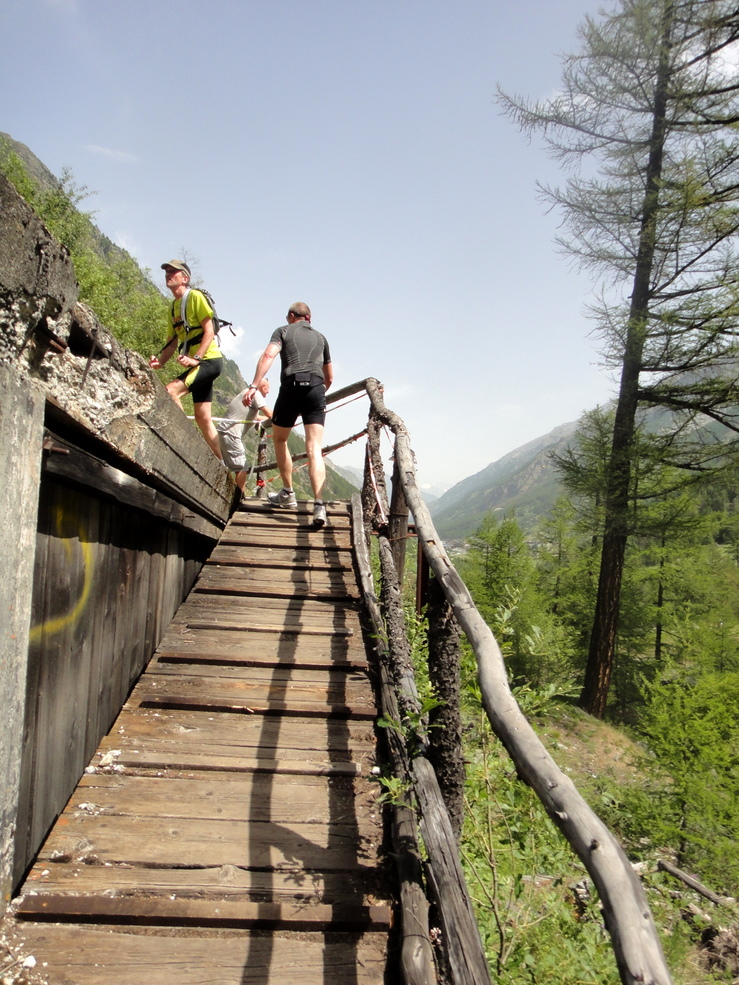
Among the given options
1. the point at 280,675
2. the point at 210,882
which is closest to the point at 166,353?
the point at 280,675

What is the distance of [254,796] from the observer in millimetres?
2111

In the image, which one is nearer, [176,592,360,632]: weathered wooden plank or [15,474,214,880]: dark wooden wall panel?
[15,474,214,880]: dark wooden wall panel

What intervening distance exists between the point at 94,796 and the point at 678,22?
15.8 m

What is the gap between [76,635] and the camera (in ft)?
7.14

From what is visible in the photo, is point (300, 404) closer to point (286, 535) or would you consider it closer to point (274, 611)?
point (286, 535)

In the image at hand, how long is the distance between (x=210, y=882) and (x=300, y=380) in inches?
139

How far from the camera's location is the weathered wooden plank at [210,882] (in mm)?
1692

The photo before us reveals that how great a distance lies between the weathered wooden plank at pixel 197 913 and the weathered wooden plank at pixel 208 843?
0.15m

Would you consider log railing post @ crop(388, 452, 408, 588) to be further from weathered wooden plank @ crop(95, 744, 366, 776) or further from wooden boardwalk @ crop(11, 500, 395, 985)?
weathered wooden plank @ crop(95, 744, 366, 776)

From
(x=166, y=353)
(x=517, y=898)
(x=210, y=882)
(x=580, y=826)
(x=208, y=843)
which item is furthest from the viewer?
(x=166, y=353)

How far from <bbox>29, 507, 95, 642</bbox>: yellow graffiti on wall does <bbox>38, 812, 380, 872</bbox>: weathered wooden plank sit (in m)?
0.69

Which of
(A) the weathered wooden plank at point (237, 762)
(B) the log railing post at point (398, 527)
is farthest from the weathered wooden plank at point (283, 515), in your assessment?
(A) the weathered wooden plank at point (237, 762)

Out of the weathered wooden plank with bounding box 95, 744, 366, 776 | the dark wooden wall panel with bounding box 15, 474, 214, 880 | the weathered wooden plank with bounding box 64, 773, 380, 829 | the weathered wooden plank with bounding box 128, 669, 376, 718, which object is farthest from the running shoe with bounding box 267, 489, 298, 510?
the weathered wooden plank with bounding box 64, 773, 380, 829

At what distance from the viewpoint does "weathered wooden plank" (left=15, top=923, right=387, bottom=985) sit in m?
1.47
